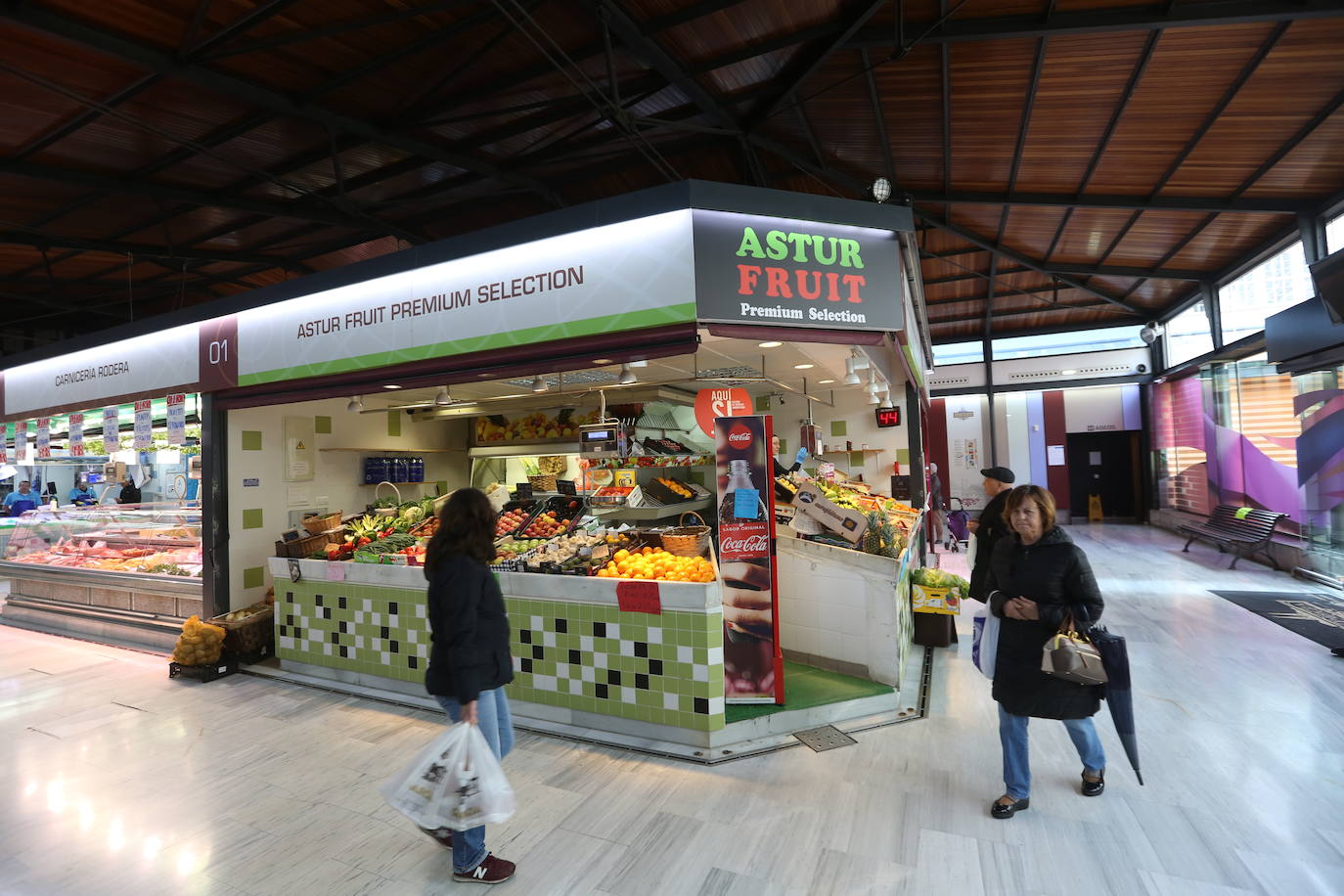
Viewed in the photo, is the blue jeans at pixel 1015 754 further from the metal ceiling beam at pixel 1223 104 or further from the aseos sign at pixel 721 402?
the metal ceiling beam at pixel 1223 104

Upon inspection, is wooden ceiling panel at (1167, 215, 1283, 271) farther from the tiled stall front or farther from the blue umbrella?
the tiled stall front

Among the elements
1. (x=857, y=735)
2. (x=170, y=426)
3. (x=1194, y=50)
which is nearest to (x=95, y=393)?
(x=170, y=426)

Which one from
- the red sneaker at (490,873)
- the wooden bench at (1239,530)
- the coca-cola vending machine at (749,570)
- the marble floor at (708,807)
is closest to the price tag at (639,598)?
→ the coca-cola vending machine at (749,570)

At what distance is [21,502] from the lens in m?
11.6

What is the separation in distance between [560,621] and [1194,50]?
7626mm

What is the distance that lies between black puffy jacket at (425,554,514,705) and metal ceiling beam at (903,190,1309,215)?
30.3ft

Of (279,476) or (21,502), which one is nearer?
(279,476)

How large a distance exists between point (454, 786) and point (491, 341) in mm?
3219

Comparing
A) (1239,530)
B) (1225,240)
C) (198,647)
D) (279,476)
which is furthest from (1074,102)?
(198,647)

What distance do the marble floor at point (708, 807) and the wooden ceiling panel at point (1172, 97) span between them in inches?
218

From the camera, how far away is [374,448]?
25.4 ft

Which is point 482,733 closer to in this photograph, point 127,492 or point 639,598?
point 639,598

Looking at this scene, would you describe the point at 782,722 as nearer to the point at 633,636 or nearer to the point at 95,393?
the point at 633,636

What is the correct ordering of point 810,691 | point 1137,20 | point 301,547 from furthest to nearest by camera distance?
point 301,547, point 1137,20, point 810,691
